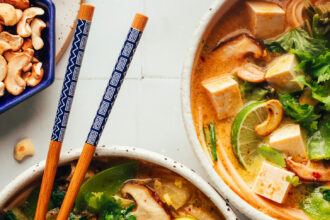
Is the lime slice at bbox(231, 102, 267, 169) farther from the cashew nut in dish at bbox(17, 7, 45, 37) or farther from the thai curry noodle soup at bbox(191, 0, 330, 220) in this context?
the cashew nut in dish at bbox(17, 7, 45, 37)

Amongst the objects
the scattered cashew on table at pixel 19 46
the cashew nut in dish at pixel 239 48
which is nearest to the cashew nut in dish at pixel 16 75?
the scattered cashew on table at pixel 19 46

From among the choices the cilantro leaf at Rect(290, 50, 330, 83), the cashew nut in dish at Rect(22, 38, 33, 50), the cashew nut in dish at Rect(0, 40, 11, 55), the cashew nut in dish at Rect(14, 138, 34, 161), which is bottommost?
the cashew nut in dish at Rect(14, 138, 34, 161)

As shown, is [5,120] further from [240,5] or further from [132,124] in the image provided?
[240,5]

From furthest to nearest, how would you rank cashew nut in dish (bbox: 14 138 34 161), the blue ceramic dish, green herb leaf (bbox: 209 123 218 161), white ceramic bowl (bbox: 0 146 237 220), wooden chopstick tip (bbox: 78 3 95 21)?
cashew nut in dish (bbox: 14 138 34 161), the blue ceramic dish, green herb leaf (bbox: 209 123 218 161), white ceramic bowl (bbox: 0 146 237 220), wooden chopstick tip (bbox: 78 3 95 21)

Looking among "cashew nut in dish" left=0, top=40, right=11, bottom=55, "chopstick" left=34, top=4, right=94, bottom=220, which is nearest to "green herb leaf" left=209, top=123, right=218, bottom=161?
"chopstick" left=34, top=4, right=94, bottom=220

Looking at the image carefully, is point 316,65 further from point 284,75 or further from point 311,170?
point 311,170

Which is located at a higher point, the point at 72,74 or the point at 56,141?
the point at 72,74

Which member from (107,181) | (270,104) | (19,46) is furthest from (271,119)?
(19,46)

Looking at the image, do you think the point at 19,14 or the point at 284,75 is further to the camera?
the point at 19,14
